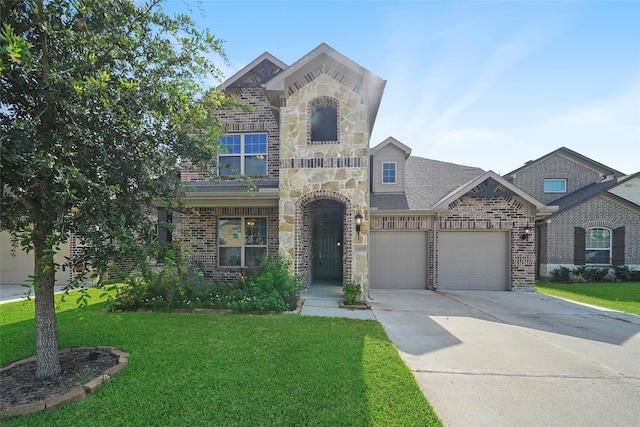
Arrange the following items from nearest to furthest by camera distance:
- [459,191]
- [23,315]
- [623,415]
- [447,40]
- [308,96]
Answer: [623,415]
[23,315]
[447,40]
[308,96]
[459,191]

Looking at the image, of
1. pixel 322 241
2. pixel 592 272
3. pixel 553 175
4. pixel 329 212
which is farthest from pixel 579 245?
pixel 322 241

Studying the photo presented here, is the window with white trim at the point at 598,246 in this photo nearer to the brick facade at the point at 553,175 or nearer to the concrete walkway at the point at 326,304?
the brick facade at the point at 553,175

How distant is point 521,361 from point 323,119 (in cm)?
835

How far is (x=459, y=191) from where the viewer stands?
33.5 ft

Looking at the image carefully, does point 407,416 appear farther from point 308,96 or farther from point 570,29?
point 570,29

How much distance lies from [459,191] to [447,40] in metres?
4.99

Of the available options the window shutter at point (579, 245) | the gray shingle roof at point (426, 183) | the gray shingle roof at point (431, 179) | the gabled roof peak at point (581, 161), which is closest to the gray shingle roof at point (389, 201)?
the gray shingle roof at point (426, 183)

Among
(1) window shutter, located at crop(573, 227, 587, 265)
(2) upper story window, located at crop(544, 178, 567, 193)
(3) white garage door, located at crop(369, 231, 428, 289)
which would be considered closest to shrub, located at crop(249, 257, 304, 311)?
(3) white garage door, located at crop(369, 231, 428, 289)

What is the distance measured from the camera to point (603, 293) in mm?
10250

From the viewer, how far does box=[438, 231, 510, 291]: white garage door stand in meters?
10.4

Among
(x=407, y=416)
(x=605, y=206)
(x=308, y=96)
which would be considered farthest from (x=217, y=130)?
(x=605, y=206)

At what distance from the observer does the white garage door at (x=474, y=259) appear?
34.1 ft

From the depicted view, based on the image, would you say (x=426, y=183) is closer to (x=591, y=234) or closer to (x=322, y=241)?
(x=322, y=241)

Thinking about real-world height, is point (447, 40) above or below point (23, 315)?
above
